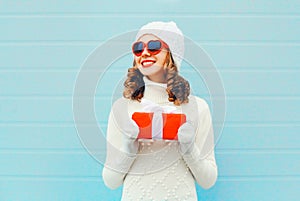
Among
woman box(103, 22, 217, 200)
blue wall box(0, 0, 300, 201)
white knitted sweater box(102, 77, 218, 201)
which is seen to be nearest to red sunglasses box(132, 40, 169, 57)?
woman box(103, 22, 217, 200)

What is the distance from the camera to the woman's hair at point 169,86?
49.3 inches

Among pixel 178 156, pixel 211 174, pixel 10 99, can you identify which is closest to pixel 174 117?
pixel 178 156

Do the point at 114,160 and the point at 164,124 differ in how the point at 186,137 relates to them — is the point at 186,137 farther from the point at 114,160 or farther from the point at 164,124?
the point at 114,160

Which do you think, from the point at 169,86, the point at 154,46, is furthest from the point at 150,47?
the point at 169,86

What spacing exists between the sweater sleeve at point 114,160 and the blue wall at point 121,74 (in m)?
0.29

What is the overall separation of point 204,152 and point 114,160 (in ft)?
0.89

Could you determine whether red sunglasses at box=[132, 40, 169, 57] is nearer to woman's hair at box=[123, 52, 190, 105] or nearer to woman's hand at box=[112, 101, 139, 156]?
woman's hair at box=[123, 52, 190, 105]

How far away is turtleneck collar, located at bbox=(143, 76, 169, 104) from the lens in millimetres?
1269

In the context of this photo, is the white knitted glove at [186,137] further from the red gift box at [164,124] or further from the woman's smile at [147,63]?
the woman's smile at [147,63]

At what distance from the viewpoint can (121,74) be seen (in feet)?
5.17

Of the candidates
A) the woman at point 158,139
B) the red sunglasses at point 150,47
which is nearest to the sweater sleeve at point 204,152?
the woman at point 158,139

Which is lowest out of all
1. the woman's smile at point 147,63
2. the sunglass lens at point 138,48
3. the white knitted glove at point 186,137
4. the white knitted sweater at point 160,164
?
the white knitted sweater at point 160,164

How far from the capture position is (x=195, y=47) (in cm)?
150

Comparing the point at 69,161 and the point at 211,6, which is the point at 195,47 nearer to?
the point at 211,6
